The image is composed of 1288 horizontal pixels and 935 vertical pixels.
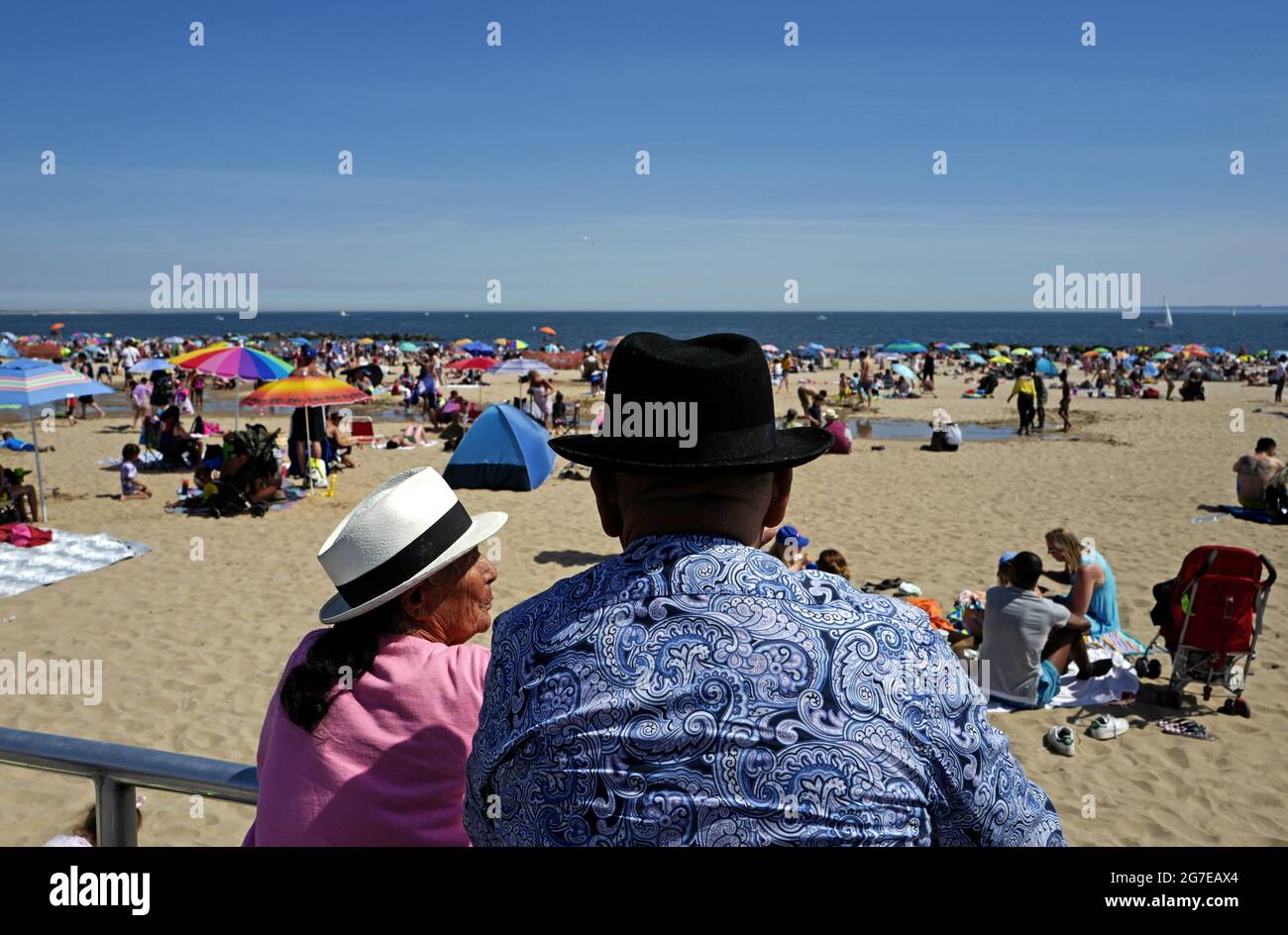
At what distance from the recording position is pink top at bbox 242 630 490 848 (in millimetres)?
1800

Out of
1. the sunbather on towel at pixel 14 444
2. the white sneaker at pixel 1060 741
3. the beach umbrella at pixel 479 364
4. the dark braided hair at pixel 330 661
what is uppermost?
the beach umbrella at pixel 479 364

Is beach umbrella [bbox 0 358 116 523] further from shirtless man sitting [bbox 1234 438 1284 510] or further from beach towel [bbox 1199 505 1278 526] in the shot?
shirtless man sitting [bbox 1234 438 1284 510]

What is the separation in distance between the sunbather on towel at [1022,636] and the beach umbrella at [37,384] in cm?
1021

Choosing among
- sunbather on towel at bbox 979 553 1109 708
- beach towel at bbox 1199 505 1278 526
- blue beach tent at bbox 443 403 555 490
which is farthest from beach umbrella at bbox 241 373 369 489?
beach towel at bbox 1199 505 1278 526

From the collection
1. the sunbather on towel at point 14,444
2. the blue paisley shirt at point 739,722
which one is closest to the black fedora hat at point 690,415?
the blue paisley shirt at point 739,722

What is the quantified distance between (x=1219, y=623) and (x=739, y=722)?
624 centimetres

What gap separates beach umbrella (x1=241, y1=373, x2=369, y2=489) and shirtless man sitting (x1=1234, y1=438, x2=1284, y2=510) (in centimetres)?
1189

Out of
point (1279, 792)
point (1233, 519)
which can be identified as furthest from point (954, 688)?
point (1233, 519)

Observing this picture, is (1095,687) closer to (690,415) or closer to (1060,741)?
(1060,741)

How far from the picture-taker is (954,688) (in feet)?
4.42

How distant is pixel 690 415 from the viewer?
154 cm

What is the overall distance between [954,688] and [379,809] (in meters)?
1.10

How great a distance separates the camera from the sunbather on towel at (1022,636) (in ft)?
20.4

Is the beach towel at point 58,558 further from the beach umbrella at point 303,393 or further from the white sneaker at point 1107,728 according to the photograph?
the white sneaker at point 1107,728
